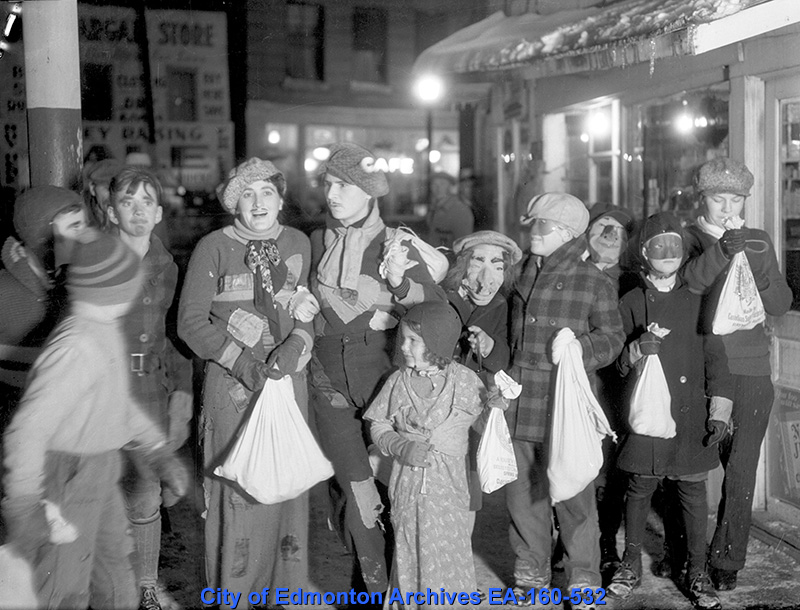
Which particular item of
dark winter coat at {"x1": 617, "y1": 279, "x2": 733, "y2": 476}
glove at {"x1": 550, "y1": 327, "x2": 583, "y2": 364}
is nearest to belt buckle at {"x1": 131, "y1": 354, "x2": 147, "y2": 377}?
glove at {"x1": 550, "y1": 327, "x2": 583, "y2": 364}

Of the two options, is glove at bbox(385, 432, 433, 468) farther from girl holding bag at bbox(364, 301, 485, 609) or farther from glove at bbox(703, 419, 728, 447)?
glove at bbox(703, 419, 728, 447)

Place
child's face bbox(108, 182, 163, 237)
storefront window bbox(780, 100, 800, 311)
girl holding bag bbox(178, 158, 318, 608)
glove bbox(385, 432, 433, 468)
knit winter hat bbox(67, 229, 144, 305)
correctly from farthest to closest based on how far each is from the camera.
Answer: storefront window bbox(780, 100, 800, 311) < child's face bbox(108, 182, 163, 237) < girl holding bag bbox(178, 158, 318, 608) < glove bbox(385, 432, 433, 468) < knit winter hat bbox(67, 229, 144, 305)

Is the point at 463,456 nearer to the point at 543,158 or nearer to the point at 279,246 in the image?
the point at 279,246

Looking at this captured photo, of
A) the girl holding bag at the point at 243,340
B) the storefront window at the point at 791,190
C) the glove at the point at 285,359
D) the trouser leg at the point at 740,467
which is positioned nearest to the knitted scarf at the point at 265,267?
the girl holding bag at the point at 243,340

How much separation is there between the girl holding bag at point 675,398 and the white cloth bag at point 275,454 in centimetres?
150

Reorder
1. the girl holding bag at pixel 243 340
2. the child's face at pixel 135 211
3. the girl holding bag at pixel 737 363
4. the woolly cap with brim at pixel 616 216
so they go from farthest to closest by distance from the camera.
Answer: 1. the woolly cap with brim at pixel 616 216
2. the girl holding bag at pixel 737 363
3. the child's face at pixel 135 211
4. the girl holding bag at pixel 243 340

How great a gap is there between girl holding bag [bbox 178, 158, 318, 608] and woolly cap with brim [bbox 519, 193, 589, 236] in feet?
3.75

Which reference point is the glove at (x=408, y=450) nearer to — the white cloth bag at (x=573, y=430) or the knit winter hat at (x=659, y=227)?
the white cloth bag at (x=573, y=430)

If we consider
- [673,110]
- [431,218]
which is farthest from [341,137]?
[673,110]

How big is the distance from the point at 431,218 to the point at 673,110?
478 centimetres

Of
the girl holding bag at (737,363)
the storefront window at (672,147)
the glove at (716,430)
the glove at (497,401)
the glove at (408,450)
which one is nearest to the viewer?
the glove at (408,450)

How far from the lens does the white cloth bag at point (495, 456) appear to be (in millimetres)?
3758

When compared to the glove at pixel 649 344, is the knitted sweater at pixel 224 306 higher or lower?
higher

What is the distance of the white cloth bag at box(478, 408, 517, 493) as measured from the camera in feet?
12.3
